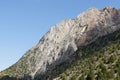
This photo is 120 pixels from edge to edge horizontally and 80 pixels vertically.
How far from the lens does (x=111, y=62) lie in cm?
16838

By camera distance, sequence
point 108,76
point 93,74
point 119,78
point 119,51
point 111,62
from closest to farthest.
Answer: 1. point 119,78
2. point 108,76
3. point 93,74
4. point 111,62
5. point 119,51

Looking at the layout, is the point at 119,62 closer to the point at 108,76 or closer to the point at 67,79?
the point at 108,76

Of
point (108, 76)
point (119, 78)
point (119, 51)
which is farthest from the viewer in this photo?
point (119, 51)

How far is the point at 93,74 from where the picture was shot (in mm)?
150875

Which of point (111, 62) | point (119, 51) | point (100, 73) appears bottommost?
point (100, 73)

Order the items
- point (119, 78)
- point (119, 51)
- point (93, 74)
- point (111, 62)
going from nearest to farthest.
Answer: point (119, 78) < point (93, 74) < point (111, 62) < point (119, 51)

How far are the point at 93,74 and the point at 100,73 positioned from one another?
20.6 feet

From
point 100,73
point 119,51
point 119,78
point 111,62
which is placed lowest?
point 119,78

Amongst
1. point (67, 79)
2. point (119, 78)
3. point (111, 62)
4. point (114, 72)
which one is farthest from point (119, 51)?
point (119, 78)

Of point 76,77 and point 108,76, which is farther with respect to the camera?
point 76,77

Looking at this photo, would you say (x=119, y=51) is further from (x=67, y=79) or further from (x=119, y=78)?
(x=119, y=78)

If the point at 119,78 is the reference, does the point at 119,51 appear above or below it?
above

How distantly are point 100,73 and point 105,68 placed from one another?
30.1 feet

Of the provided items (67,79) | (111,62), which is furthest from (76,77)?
(111,62)
